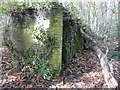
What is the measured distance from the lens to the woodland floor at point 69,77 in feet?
6.12

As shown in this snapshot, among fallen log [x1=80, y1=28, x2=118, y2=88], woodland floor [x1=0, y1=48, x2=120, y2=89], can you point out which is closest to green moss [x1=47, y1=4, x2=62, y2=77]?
woodland floor [x1=0, y1=48, x2=120, y2=89]

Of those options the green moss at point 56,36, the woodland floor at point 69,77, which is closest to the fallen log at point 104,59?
the woodland floor at point 69,77

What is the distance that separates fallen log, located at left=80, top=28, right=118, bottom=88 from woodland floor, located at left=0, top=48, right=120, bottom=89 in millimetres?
32

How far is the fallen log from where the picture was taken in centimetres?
184

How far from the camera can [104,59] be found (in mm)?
2010

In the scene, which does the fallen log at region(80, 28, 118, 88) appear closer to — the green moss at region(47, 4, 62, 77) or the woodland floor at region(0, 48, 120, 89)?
the woodland floor at region(0, 48, 120, 89)

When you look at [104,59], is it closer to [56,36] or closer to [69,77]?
[69,77]

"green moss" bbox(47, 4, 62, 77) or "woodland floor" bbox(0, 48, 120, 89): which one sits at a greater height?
"green moss" bbox(47, 4, 62, 77)

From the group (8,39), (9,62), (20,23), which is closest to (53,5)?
(20,23)

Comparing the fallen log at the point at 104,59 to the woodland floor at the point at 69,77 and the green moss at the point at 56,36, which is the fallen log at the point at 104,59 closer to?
the woodland floor at the point at 69,77

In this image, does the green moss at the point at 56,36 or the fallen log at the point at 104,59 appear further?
the green moss at the point at 56,36

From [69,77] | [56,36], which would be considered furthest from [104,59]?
[56,36]

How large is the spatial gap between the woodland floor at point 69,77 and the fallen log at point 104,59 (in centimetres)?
3

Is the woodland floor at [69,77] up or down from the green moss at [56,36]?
down
